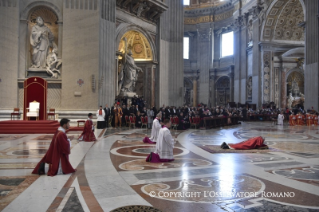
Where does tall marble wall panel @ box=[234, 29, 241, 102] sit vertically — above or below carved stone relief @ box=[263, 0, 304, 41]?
below

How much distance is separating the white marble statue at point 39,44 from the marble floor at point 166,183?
9.69 m

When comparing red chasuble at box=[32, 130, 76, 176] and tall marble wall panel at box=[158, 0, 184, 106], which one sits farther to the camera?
Result: tall marble wall panel at box=[158, 0, 184, 106]

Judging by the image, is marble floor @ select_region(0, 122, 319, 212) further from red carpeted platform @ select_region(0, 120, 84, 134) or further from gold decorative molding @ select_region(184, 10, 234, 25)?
gold decorative molding @ select_region(184, 10, 234, 25)

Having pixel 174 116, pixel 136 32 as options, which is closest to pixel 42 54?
pixel 136 32

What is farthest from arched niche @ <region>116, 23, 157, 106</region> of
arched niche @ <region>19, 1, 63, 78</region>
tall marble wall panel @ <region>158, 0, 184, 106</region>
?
arched niche @ <region>19, 1, 63, 78</region>

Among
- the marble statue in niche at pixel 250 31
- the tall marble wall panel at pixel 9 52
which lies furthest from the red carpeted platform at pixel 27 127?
the marble statue in niche at pixel 250 31

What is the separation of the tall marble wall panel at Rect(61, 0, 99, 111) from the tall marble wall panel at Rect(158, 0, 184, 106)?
24.1 ft

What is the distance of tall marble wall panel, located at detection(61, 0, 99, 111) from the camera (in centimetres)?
1638

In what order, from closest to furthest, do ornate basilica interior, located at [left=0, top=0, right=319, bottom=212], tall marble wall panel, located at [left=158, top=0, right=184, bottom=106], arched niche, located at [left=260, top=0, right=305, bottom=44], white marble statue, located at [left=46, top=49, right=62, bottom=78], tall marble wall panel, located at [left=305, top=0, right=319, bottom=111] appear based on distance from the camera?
ornate basilica interior, located at [left=0, top=0, right=319, bottom=212], white marble statue, located at [left=46, top=49, right=62, bottom=78], tall marble wall panel, located at [left=305, top=0, right=319, bottom=111], tall marble wall panel, located at [left=158, top=0, right=184, bottom=106], arched niche, located at [left=260, top=0, right=305, bottom=44]

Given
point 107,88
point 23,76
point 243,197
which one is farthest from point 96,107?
point 243,197

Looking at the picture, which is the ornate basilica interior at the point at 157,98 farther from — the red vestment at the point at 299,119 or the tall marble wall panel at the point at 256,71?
the red vestment at the point at 299,119

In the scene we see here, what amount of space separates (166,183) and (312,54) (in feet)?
67.2

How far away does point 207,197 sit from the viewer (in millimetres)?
4180

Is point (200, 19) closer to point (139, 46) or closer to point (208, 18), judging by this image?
point (208, 18)
